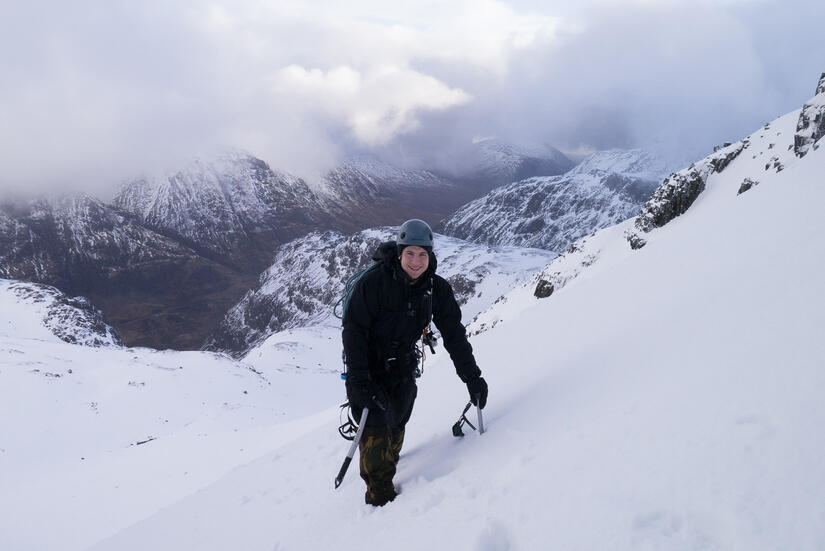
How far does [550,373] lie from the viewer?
6105 millimetres

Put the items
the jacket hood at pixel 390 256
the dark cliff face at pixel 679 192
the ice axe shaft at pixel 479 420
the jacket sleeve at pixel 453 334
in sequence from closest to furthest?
the jacket hood at pixel 390 256 < the ice axe shaft at pixel 479 420 < the jacket sleeve at pixel 453 334 < the dark cliff face at pixel 679 192

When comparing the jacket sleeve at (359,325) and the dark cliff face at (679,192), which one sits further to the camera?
the dark cliff face at (679,192)

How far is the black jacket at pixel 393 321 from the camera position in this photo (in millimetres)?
4930

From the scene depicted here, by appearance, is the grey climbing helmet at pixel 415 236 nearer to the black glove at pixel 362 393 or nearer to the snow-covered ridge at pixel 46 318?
the black glove at pixel 362 393

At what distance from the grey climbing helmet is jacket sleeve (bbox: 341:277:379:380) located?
1.95ft

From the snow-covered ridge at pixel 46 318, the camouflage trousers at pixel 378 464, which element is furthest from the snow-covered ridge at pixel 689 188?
the snow-covered ridge at pixel 46 318

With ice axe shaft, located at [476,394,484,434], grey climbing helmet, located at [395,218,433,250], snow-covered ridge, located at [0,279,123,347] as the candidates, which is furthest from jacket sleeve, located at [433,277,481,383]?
snow-covered ridge, located at [0,279,123,347]

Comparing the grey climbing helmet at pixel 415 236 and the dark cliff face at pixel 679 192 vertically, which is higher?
the grey climbing helmet at pixel 415 236

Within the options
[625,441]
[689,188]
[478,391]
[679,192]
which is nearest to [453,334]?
[478,391]

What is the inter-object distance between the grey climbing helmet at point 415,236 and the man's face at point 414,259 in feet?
0.20

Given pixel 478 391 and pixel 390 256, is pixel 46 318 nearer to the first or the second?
pixel 390 256

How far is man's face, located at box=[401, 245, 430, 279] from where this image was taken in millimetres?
4832

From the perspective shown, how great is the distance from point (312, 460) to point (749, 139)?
150 ft

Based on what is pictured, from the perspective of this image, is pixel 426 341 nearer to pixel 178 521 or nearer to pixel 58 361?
pixel 178 521
